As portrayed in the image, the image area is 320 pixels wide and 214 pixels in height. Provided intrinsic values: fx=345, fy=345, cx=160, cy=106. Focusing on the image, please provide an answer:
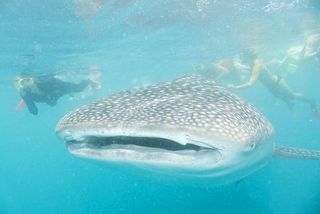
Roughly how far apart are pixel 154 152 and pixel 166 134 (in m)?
0.29

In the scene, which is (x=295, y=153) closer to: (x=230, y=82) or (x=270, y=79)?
(x=270, y=79)

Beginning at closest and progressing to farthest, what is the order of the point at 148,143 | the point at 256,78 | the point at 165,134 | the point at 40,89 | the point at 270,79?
the point at 165,134, the point at 148,143, the point at 40,89, the point at 256,78, the point at 270,79

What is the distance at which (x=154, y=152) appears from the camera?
3.36 m

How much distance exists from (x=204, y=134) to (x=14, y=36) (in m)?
13.5

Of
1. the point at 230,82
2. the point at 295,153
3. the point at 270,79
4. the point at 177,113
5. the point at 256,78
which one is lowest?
the point at 230,82

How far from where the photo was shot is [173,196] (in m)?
16.6

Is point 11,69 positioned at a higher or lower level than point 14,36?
lower

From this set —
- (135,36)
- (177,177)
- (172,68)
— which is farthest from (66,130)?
(172,68)

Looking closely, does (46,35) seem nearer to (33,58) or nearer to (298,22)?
(33,58)

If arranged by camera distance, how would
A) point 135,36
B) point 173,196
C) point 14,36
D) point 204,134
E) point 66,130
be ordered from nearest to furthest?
point 204,134, point 66,130, point 14,36, point 173,196, point 135,36

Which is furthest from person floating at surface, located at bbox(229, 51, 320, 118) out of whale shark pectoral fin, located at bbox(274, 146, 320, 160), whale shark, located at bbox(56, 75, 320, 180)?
whale shark, located at bbox(56, 75, 320, 180)

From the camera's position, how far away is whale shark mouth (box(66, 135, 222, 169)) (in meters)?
3.36

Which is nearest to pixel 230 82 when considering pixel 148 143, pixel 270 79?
pixel 270 79

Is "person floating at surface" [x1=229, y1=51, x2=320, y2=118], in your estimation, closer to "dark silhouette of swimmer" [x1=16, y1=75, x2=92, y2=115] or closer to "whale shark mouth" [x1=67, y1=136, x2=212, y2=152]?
"dark silhouette of swimmer" [x1=16, y1=75, x2=92, y2=115]
